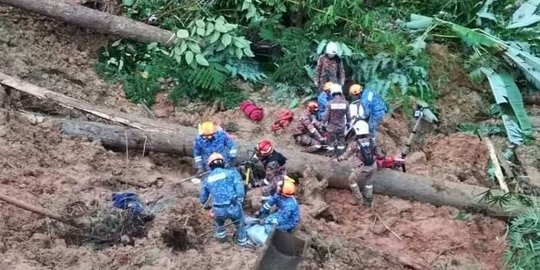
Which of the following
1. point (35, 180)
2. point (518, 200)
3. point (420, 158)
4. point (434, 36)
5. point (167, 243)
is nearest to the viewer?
point (167, 243)

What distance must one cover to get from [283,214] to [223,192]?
58 cm

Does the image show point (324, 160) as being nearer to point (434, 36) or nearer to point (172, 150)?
point (172, 150)

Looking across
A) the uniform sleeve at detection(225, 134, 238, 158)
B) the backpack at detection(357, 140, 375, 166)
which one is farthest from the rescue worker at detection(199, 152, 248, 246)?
the backpack at detection(357, 140, 375, 166)

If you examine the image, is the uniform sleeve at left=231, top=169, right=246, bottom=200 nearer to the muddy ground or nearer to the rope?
the muddy ground

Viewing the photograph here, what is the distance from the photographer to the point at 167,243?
22.9ft

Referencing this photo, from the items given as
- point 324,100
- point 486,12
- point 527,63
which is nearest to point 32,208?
point 324,100

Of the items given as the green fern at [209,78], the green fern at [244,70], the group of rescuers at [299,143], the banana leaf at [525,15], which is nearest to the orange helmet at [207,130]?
the group of rescuers at [299,143]

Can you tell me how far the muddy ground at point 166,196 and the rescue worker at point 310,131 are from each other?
218 mm

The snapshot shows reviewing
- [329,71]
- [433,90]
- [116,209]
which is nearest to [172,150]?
[116,209]

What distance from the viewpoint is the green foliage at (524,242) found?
7238 mm

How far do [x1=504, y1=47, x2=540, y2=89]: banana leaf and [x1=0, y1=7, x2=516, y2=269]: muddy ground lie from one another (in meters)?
0.75

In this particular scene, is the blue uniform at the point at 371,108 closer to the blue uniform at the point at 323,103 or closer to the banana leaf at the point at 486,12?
the blue uniform at the point at 323,103

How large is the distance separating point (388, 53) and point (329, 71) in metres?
1.16

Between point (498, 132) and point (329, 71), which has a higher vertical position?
point (329, 71)
